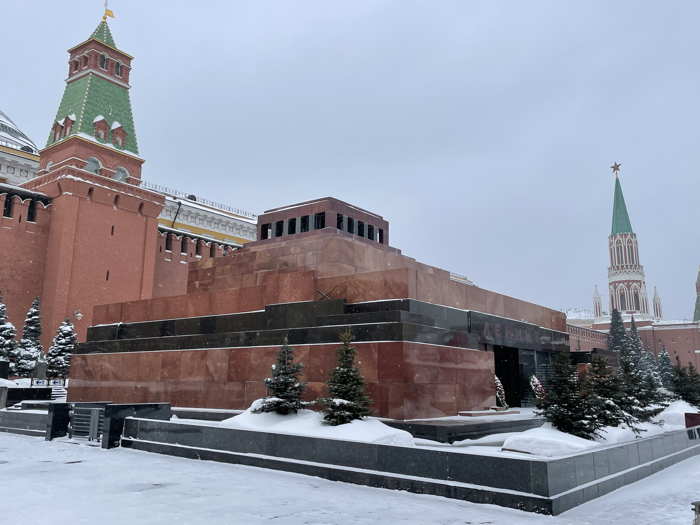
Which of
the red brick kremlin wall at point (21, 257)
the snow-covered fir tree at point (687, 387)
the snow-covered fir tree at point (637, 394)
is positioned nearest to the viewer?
the snow-covered fir tree at point (637, 394)

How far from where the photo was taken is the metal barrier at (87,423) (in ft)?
35.5

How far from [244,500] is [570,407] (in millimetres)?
4408

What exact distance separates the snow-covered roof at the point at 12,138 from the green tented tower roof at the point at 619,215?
73.3m

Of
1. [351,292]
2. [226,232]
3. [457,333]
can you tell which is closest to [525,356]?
[457,333]

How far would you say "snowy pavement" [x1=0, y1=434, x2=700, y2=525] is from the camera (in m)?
5.20

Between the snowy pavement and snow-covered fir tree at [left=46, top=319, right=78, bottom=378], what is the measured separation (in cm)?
2064

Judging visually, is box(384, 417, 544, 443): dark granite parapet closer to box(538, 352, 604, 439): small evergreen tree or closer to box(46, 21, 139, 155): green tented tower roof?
box(538, 352, 604, 439): small evergreen tree

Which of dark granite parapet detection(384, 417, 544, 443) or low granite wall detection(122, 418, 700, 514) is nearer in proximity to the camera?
low granite wall detection(122, 418, 700, 514)

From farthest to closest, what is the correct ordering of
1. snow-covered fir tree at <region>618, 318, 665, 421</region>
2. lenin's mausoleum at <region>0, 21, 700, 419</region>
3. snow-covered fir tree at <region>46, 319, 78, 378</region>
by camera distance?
snow-covered fir tree at <region>46, 319, 78, 378</region>
lenin's mausoleum at <region>0, 21, 700, 419</region>
snow-covered fir tree at <region>618, 318, 665, 421</region>

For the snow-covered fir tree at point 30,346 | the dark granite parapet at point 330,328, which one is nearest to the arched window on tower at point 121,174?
the snow-covered fir tree at point 30,346

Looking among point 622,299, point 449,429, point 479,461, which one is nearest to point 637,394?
point 449,429

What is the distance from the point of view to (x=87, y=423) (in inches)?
444

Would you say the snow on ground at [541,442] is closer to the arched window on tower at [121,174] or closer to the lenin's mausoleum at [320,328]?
the lenin's mausoleum at [320,328]

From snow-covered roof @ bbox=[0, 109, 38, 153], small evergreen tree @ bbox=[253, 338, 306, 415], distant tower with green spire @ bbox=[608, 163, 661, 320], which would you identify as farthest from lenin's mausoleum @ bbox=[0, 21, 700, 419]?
distant tower with green spire @ bbox=[608, 163, 661, 320]
